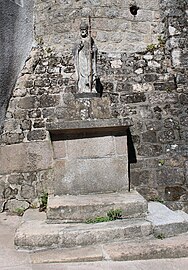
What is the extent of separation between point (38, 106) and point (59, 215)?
8.19 ft

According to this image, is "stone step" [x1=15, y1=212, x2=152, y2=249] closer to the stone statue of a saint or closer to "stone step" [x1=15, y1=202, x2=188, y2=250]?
"stone step" [x1=15, y1=202, x2=188, y2=250]

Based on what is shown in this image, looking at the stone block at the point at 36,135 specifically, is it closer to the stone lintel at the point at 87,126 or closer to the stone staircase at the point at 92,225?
the stone lintel at the point at 87,126

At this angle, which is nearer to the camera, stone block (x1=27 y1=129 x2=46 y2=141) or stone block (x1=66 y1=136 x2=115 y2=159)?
stone block (x1=66 y1=136 x2=115 y2=159)

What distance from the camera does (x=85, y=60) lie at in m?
4.38

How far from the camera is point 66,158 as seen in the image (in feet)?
12.8

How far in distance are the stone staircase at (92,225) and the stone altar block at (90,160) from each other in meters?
0.18

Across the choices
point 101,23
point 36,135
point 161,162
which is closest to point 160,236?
point 161,162

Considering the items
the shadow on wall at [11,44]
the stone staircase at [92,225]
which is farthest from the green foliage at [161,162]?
the shadow on wall at [11,44]

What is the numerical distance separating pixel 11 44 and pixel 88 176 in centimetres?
286

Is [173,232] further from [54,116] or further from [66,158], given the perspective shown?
[54,116]

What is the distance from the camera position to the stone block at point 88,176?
12.6 feet

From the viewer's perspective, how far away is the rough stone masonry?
5.06 meters

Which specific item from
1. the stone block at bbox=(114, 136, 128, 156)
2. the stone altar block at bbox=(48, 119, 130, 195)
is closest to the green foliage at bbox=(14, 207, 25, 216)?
the stone altar block at bbox=(48, 119, 130, 195)

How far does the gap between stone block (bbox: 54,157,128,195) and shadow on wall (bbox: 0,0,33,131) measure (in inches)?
78.3
